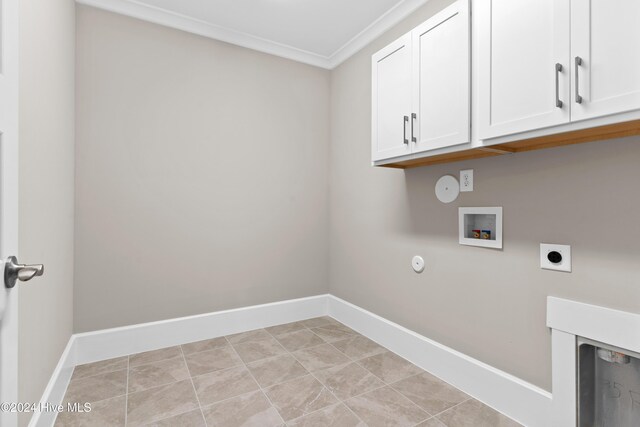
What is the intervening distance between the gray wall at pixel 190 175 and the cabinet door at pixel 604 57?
2231mm

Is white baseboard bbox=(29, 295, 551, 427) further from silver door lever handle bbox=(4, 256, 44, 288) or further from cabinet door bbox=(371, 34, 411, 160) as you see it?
cabinet door bbox=(371, 34, 411, 160)

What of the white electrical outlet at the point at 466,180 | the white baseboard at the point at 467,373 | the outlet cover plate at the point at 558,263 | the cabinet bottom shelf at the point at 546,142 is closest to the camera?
the cabinet bottom shelf at the point at 546,142

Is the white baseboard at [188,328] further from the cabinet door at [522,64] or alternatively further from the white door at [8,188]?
the cabinet door at [522,64]

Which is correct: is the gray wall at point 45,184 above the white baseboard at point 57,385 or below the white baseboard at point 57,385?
above

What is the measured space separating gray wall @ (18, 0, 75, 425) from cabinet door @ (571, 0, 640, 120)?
2.07 metres

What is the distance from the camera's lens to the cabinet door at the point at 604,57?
1089 mm

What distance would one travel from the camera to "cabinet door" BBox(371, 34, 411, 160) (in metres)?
1.95

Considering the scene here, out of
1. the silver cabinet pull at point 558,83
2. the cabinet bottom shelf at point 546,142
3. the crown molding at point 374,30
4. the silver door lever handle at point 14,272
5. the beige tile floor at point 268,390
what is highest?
the crown molding at point 374,30

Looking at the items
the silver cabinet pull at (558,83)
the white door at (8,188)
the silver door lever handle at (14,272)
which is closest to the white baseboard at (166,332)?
the white door at (8,188)

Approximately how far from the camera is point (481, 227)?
191 cm

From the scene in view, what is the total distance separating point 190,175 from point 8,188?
1.88m

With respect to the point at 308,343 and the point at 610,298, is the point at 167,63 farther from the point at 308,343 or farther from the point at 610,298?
the point at 610,298

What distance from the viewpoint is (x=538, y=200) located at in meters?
1.61

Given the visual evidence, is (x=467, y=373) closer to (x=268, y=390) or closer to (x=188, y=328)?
(x=268, y=390)
